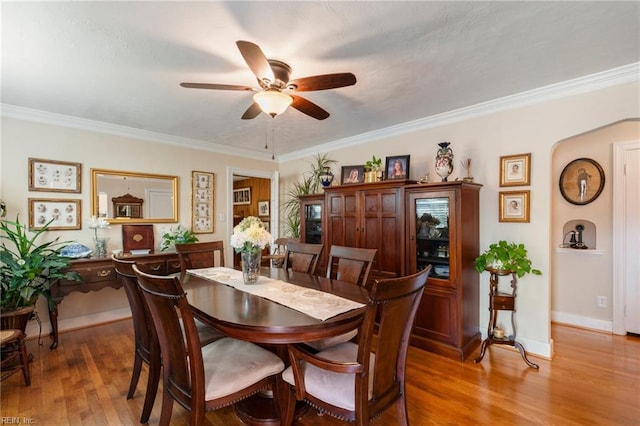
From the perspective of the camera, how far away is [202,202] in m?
4.42

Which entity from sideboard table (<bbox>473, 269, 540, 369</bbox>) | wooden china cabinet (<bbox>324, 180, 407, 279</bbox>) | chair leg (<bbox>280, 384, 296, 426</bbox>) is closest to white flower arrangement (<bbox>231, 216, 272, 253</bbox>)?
chair leg (<bbox>280, 384, 296, 426</bbox>)

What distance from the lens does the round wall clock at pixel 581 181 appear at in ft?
11.1

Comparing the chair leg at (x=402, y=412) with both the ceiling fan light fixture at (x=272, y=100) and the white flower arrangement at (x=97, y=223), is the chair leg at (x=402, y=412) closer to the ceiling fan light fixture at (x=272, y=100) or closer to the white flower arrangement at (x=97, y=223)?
the ceiling fan light fixture at (x=272, y=100)

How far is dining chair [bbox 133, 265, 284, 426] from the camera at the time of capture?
1361mm

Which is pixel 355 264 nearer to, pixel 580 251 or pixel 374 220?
pixel 374 220

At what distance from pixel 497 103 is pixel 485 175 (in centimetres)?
70

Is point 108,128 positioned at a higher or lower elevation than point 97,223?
higher

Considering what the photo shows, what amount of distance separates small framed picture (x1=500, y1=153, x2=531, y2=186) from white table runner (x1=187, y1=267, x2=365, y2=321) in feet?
6.92

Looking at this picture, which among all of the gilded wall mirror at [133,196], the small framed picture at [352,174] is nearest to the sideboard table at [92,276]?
the gilded wall mirror at [133,196]

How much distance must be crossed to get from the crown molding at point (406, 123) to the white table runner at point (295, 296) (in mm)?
2362

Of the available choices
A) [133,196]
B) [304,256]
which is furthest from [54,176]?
[304,256]

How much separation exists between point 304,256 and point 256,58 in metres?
1.81

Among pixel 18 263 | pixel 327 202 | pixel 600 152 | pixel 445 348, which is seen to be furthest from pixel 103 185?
pixel 600 152

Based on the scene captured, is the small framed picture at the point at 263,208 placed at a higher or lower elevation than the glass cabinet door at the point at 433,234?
higher
